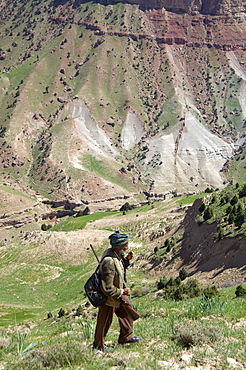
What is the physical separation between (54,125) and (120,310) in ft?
512

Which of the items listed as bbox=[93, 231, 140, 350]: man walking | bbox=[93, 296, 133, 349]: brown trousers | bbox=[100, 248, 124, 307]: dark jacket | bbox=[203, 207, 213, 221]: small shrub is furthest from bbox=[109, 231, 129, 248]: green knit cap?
bbox=[203, 207, 213, 221]: small shrub

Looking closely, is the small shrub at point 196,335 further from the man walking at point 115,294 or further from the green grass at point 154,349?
the man walking at point 115,294

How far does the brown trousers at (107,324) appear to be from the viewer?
11.0m

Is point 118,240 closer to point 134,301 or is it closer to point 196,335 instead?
point 196,335

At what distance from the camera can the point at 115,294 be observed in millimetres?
10789

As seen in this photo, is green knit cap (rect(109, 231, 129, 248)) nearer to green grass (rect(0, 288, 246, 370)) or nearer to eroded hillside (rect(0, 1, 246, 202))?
green grass (rect(0, 288, 246, 370))

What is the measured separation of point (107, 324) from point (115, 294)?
956 millimetres

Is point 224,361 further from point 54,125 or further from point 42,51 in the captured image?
point 42,51

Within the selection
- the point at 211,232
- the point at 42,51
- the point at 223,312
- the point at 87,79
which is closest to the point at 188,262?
the point at 211,232

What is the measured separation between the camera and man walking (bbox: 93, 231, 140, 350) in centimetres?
1084

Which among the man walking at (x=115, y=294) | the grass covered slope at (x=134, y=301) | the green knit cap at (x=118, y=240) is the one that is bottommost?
the grass covered slope at (x=134, y=301)

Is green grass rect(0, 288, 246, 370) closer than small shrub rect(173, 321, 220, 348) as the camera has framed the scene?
Yes

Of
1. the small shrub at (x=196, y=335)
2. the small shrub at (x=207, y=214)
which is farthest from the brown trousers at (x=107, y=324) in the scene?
the small shrub at (x=207, y=214)

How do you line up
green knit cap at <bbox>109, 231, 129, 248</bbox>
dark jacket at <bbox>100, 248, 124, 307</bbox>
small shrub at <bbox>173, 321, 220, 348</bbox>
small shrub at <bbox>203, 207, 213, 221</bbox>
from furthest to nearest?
small shrub at <bbox>203, 207, 213, 221</bbox>
green knit cap at <bbox>109, 231, 129, 248</bbox>
dark jacket at <bbox>100, 248, 124, 307</bbox>
small shrub at <bbox>173, 321, 220, 348</bbox>
